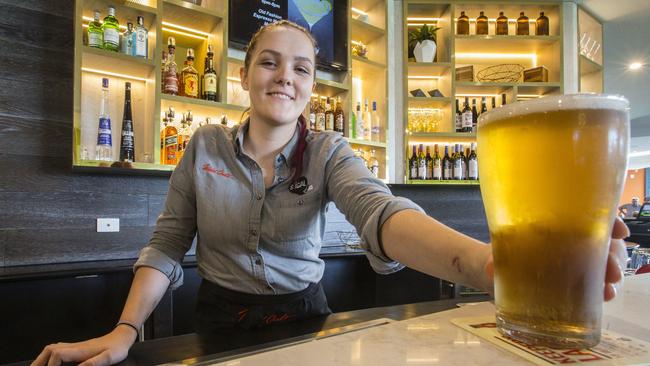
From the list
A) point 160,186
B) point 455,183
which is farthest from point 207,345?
point 455,183

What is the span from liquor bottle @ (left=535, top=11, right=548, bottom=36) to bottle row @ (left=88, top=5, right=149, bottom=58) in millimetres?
3368

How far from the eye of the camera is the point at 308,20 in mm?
3006

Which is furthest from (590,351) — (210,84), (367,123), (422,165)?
(422,165)

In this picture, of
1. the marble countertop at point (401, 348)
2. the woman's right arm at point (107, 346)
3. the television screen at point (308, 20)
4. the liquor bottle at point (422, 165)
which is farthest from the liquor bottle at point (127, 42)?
the liquor bottle at point (422, 165)

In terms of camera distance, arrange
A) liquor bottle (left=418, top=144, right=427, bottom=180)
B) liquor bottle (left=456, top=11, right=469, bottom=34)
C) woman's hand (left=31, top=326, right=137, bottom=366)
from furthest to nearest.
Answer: liquor bottle (left=456, top=11, right=469, bottom=34) → liquor bottle (left=418, top=144, right=427, bottom=180) → woman's hand (left=31, top=326, right=137, bottom=366)

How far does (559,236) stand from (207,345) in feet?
1.53

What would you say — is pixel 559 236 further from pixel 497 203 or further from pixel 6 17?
pixel 6 17

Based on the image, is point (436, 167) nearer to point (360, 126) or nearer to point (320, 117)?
point (360, 126)

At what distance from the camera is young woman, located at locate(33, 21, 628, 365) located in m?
1.00

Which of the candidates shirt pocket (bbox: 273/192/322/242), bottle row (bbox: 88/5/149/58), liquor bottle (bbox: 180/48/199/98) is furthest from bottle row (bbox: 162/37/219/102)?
shirt pocket (bbox: 273/192/322/242)

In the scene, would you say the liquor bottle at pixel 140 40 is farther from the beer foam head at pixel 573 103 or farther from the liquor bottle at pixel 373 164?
the beer foam head at pixel 573 103

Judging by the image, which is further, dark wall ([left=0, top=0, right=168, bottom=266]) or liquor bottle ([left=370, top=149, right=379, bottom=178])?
liquor bottle ([left=370, top=149, right=379, bottom=178])

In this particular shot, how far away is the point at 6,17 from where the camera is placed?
6.42 ft

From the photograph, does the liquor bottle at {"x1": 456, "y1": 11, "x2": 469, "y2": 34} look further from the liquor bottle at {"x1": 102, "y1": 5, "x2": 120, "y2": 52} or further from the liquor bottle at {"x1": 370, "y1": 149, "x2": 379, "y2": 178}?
the liquor bottle at {"x1": 102, "y1": 5, "x2": 120, "y2": 52}
